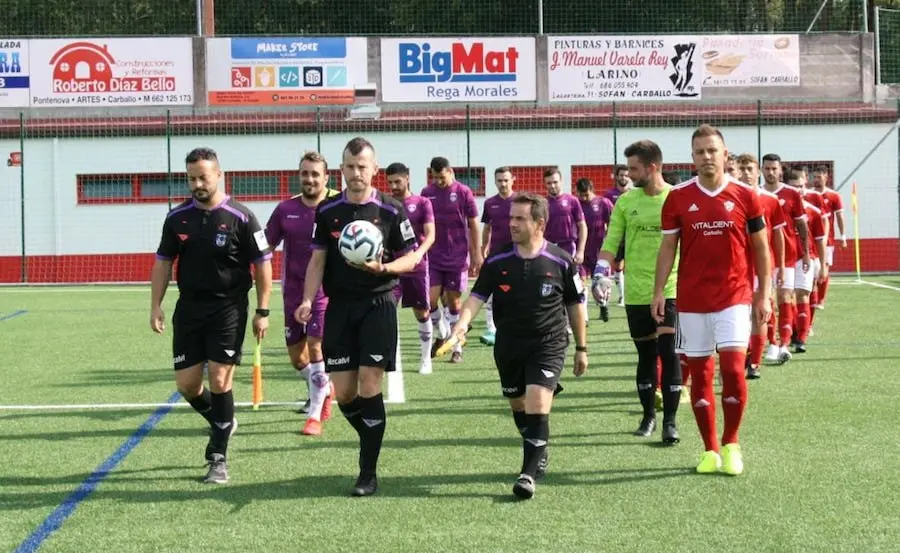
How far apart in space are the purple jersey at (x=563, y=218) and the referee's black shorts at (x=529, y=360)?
25.1 feet

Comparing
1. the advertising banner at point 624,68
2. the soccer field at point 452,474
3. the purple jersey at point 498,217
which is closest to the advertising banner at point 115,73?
the advertising banner at point 624,68

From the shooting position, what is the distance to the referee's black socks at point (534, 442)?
661cm

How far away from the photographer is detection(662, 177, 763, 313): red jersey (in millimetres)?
7051

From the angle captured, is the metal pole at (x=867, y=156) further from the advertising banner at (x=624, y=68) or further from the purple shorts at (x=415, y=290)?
the purple shorts at (x=415, y=290)

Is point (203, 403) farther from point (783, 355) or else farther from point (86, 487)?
point (783, 355)

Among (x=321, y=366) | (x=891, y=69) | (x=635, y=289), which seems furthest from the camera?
(x=891, y=69)

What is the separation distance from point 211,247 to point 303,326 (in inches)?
84.1

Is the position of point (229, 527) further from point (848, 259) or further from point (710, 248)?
point (848, 259)

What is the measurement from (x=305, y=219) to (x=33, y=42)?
2173 cm

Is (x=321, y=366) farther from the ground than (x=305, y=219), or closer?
closer

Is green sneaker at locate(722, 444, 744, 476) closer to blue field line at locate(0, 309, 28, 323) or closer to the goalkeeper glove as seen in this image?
the goalkeeper glove

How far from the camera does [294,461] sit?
24.8ft

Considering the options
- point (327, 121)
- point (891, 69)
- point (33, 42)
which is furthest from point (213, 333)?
point (891, 69)

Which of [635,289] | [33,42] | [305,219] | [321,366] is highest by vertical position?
[33,42]
